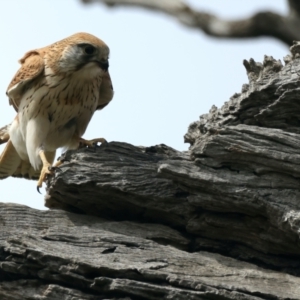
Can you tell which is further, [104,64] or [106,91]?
[106,91]

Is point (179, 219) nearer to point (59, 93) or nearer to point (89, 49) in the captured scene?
point (59, 93)

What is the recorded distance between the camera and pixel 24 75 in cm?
632

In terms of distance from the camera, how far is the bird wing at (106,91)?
21.9 feet

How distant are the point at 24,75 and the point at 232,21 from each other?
163 inches

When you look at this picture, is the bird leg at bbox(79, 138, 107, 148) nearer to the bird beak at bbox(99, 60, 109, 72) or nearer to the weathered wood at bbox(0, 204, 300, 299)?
the bird beak at bbox(99, 60, 109, 72)

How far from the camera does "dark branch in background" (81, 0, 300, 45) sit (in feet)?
7.56

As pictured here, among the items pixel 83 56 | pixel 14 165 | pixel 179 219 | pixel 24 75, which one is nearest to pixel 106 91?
pixel 83 56

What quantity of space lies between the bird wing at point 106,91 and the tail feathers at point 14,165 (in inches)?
31.2

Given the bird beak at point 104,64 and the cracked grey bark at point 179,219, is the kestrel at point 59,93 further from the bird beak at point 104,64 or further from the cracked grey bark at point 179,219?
the cracked grey bark at point 179,219

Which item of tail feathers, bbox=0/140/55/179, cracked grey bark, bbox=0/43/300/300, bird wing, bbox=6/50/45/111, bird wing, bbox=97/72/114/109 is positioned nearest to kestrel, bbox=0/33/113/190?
bird wing, bbox=6/50/45/111

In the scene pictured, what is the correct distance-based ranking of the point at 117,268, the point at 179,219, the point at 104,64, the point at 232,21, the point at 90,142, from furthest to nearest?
the point at 104,64
the point at 90,142
the point at 179,219
the point at 117,268
the point at 232,21

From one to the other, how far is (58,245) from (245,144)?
168 cm

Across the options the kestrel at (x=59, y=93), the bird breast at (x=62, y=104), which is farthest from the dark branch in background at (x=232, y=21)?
A: the bird breast at (x=62, y=104)

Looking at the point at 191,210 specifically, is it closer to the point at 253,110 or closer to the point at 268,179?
the point at 268,179
